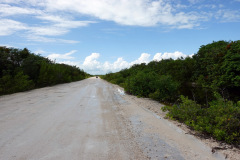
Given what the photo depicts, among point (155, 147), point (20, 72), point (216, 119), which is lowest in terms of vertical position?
point (155, 147)

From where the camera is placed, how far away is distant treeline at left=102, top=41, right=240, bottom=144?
184 inches

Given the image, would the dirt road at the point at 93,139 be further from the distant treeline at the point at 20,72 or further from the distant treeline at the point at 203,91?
the distant treeline at the point at 20,72

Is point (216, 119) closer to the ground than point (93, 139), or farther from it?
farther from it

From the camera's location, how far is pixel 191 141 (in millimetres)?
4320

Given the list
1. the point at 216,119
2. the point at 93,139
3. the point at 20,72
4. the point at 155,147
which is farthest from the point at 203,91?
the point at 20,72

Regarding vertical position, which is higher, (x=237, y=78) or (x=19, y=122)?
(x=237, y=78)

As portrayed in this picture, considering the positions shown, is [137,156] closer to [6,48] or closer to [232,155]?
[232,155]

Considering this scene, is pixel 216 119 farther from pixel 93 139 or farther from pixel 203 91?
pixel 203 91

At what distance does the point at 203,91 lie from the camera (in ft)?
57.9

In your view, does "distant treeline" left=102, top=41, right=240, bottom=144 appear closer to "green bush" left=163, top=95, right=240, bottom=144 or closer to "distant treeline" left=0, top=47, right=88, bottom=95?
"green bush" left=163, top=95, right=240, bottom=144

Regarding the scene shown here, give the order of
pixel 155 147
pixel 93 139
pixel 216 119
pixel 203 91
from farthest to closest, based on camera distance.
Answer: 1. pixel 203 91
2. pixel 216 119
3. pixel 93 139
4. pixel 155 147

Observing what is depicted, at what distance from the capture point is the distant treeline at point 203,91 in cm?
468

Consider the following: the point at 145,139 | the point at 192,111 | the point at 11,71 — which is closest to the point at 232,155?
the point at 145,139

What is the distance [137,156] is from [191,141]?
Answer: 1718 millimetres
